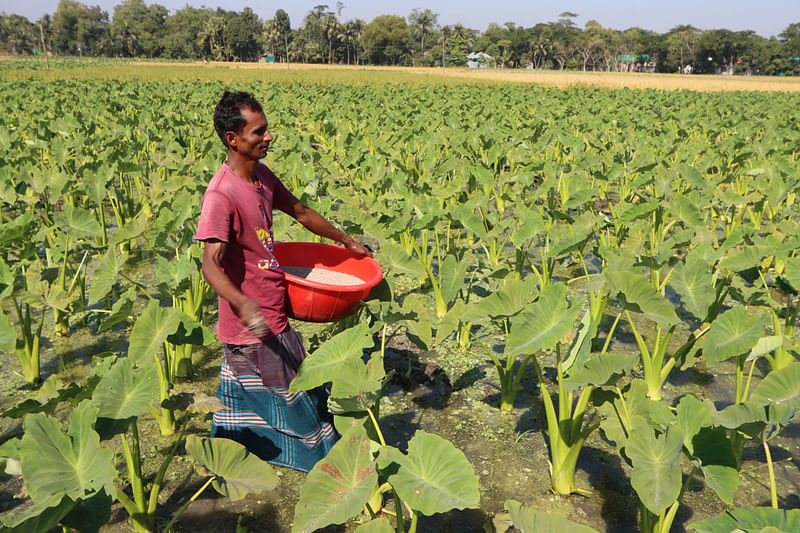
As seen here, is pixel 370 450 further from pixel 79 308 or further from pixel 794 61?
pixel 794 61

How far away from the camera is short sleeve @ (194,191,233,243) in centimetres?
183

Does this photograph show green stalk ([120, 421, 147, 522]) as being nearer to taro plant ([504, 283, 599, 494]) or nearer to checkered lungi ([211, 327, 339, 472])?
checkered lungi ([211, 327, 339, 472])

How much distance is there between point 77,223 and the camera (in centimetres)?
317

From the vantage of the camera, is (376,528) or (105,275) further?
(105,275)

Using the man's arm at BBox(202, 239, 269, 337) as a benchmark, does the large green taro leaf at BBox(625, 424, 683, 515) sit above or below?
below

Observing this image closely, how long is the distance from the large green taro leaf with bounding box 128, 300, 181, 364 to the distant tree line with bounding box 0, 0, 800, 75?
2820 inches

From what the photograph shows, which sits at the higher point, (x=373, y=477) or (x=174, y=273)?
(x=174, y=273)

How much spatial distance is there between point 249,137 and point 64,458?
3.79 feet

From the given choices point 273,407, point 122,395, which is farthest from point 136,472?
point 273,407

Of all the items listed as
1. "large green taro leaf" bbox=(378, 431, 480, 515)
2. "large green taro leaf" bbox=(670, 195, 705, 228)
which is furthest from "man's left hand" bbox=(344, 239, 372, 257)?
"large green taro leaf" bbox=(670, 195, 705, 228)

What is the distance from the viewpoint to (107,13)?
108 m

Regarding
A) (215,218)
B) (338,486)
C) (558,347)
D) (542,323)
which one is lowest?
(338,486)

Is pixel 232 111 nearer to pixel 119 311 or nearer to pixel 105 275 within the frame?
pixel 119 311

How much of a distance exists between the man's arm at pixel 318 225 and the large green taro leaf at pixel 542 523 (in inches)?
53.5
